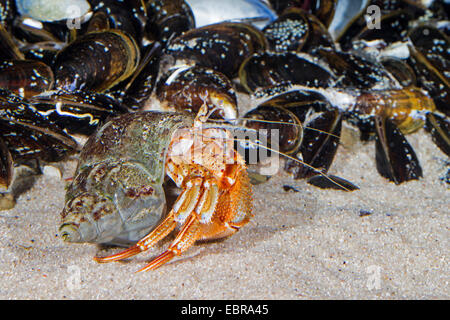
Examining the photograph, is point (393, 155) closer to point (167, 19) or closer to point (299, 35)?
point (299, 35)

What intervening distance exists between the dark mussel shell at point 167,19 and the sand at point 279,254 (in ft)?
5.46

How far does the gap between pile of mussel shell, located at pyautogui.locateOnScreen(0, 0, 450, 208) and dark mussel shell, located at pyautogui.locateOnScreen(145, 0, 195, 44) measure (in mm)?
12

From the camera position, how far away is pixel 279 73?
11.7ft

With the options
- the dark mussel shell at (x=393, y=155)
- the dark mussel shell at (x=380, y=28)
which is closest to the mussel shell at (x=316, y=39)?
the dark mussel shell at (x=380, y=28)

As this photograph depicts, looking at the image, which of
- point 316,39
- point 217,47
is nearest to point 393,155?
point 316,39

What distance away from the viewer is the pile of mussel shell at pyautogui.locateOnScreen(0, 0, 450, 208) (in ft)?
9.18

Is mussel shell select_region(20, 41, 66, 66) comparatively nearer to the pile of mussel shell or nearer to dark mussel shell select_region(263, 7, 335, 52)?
the pile of mussel shell

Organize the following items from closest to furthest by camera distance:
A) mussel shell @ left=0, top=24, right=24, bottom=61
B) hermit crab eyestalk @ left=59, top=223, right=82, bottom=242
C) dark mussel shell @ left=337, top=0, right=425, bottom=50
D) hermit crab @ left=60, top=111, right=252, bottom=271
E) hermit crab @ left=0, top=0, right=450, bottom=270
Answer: hermit crab eyestalk @ left=59, top=223, right=82, bottom=242 < hermit crab @ left=60, top=111, right=252, bottom=271 < hermit crab @ left=0, top=0, right=450, bottom=270 < mussel shell @ left=0, top=24, right=24, bottom=61 < dark mussel shell @ left=337, top=0, right=425, bottom=50

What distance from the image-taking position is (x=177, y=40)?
3.61 m

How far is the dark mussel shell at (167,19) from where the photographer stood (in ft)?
12.4

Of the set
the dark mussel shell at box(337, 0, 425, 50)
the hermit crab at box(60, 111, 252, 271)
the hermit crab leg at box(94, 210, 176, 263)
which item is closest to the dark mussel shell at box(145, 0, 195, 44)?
the hermit crab at box(60, 111, 252, 271)

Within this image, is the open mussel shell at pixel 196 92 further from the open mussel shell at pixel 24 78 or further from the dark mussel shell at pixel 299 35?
the dark mussel shell at pixel 299 35

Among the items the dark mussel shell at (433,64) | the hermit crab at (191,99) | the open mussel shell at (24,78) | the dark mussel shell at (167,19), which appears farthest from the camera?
the dark mussel shell at (167,19)
